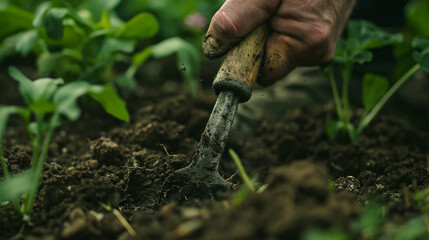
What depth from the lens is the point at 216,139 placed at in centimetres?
146

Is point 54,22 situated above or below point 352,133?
above

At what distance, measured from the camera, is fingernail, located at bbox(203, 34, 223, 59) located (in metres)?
1.57

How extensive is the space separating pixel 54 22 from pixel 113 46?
363 millimetres

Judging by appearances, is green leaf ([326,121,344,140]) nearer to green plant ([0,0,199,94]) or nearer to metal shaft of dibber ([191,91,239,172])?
metal shaft of dibber ([191,91,239,172])

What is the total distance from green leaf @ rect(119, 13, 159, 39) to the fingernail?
26.4 inches

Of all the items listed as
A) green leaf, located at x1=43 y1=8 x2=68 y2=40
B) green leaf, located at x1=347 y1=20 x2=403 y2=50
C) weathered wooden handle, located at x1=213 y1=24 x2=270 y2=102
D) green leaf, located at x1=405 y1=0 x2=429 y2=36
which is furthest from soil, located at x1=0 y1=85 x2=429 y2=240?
green leaf, located at x1=405 y1=0 x2=429 y2=36

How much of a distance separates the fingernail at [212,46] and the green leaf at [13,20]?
4.12 ft

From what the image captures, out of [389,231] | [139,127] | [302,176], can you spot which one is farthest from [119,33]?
[389,231]

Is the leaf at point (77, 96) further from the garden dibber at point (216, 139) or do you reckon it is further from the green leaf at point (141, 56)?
the green leaf at point (141, 56)

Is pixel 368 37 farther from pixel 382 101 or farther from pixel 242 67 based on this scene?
pixel 242 67

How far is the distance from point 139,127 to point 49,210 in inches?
30.3

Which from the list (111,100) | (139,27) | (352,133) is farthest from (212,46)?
(352,133)

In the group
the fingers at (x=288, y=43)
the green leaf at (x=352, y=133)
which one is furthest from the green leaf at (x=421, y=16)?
the fingers at (x=288, y=43)

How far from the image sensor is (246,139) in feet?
7.68
